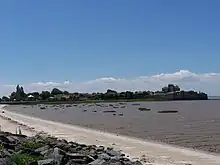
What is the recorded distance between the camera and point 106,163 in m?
14.8

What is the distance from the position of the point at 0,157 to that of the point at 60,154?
2.25m

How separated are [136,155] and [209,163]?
4195 mm

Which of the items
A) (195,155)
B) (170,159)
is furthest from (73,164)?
(195,155)

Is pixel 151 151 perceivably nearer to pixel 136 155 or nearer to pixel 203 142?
pixel 136 155

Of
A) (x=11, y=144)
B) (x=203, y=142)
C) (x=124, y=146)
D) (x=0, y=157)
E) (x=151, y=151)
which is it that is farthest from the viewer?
(x=203, y=142)

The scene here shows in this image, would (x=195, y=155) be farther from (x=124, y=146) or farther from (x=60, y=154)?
(x=60, y=154)

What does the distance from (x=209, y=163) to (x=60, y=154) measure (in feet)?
26.7

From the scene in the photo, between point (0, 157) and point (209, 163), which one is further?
point (209, 163)

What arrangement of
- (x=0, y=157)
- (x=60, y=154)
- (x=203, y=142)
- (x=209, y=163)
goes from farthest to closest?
(x=203, y=142)
(x=209, y=163)
(x=60, y=154)
(x=0, y=157)

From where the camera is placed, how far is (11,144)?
18438mm

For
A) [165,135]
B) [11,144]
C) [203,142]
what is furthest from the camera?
[165,135]

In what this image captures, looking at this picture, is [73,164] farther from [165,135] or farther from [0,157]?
[165,135]

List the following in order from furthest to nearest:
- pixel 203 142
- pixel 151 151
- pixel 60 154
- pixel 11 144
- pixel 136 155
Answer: pixel 203 142, pixel 151 151, pixel 136 155, pixel 11 144, pixel 60 154

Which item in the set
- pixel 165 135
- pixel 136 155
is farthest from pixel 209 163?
pixel 165 135
